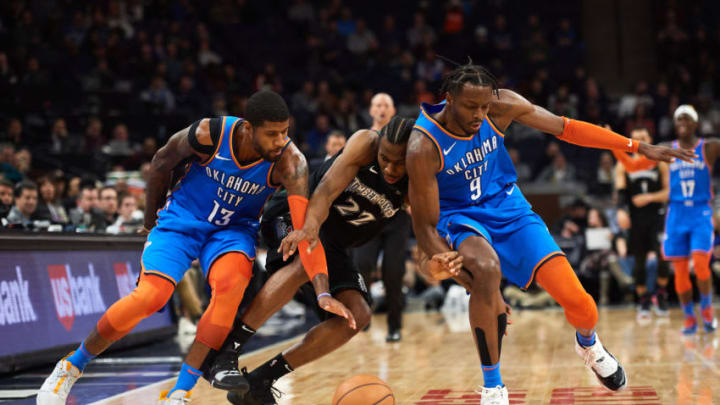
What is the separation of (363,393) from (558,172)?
10620 millimetres

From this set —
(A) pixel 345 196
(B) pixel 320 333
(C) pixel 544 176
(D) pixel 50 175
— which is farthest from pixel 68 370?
(C) pixel 544 176

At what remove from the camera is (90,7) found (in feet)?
51.6

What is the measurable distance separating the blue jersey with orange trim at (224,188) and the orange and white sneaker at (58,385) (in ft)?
2.93

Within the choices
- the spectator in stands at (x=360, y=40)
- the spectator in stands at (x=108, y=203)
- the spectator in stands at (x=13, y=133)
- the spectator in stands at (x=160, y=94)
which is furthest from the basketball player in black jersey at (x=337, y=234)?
the spectator in stands at (x=360, y=40)

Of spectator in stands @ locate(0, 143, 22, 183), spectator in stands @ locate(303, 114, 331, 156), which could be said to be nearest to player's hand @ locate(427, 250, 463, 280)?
spectator in stands @ locate(0, 143, 22, 183)

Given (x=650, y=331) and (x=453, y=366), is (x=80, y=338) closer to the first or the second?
(x=453, y=366)

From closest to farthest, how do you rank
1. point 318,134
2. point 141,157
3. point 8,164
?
point 8,164, point 141,157, point 318,134

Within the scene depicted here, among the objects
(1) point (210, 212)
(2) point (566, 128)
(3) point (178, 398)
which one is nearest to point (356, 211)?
(1) point (210, 212)

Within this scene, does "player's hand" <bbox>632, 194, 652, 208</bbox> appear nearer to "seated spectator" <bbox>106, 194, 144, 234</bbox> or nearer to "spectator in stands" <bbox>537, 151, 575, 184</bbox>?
"spectator in stands" <bbox>537, 151, 575, 184</bbox>

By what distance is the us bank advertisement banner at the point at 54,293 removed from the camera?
19.6ft

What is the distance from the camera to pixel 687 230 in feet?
25.9

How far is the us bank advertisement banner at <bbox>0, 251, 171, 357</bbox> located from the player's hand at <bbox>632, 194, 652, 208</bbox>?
5.78 m

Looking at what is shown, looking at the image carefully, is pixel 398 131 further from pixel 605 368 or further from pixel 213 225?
pixel 605 368

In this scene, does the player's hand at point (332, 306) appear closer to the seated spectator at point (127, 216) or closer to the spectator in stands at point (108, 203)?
the seated spectator at point (127, 216)
